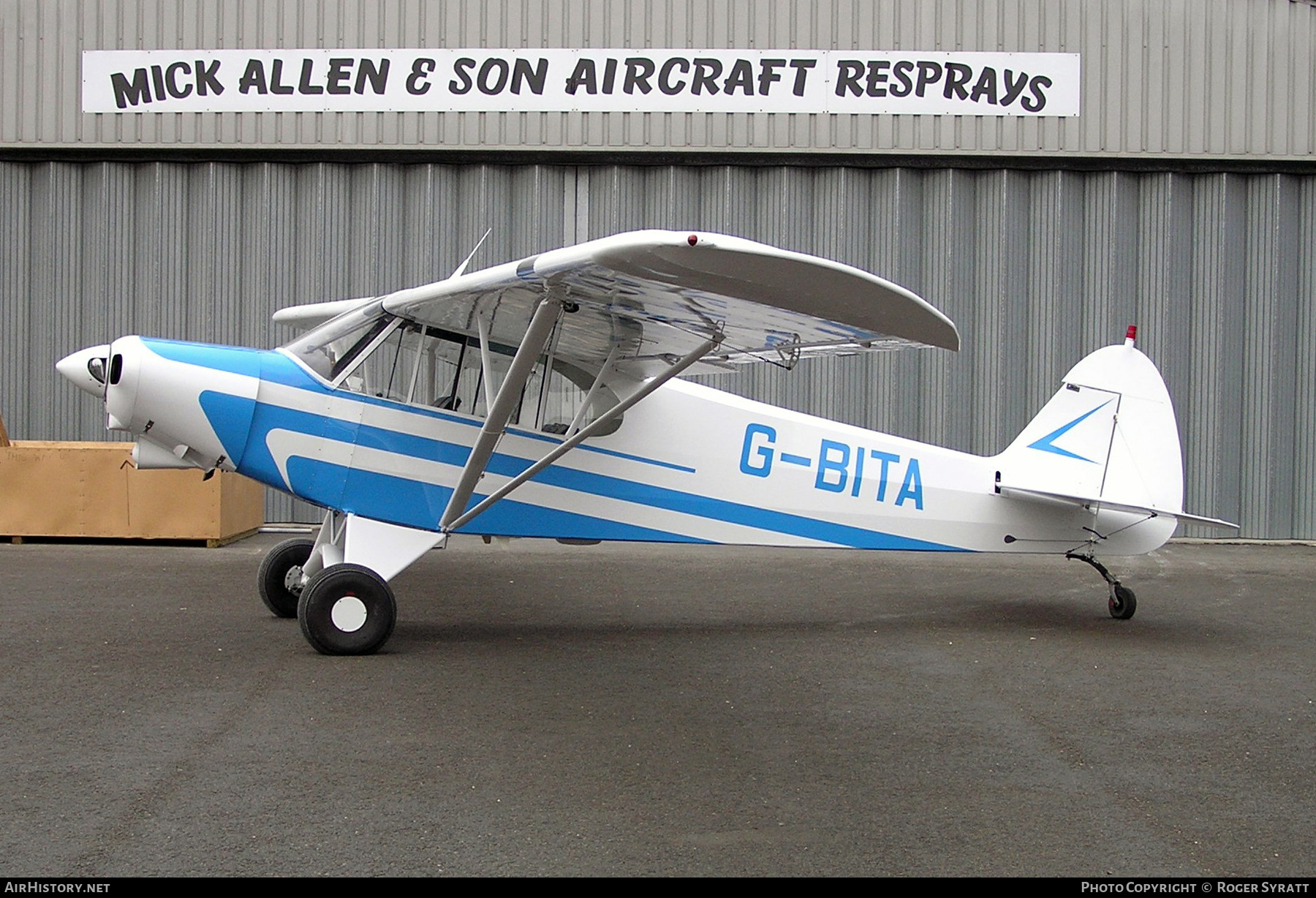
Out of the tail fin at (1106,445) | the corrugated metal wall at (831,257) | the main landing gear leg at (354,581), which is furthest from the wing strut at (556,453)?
the corrugated metal wall at (831,257)

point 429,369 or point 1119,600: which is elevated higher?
point 429,369

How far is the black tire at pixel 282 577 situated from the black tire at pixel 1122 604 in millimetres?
6255

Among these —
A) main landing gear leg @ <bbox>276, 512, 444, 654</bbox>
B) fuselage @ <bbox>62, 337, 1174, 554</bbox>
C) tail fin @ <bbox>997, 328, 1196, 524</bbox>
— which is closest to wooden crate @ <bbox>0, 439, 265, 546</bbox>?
main landing gear leg @ <bbox>276, 512, 444, 654</bbox>

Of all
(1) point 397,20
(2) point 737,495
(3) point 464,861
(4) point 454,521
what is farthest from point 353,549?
(1) point 397,20

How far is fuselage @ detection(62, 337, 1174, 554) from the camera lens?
730 centimetres

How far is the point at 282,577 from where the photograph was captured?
8.46 metres

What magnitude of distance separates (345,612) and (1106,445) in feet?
19.3

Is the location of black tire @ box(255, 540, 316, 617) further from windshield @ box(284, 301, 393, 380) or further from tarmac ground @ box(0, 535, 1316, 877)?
windshield @ box(284, 301, 393, 380)

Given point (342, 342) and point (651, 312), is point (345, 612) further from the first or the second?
point (651, 312)

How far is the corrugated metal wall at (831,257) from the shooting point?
48.5ft

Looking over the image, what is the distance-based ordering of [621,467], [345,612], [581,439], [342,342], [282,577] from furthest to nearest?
[282,577] → [621,467] → [342,342] → [581,439] → [345,612]

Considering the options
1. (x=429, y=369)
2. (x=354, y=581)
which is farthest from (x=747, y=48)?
(x=354, y=581)

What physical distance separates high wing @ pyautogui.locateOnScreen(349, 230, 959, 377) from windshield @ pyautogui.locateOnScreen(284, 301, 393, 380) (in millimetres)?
218

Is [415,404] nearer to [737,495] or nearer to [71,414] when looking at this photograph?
[737,495]
